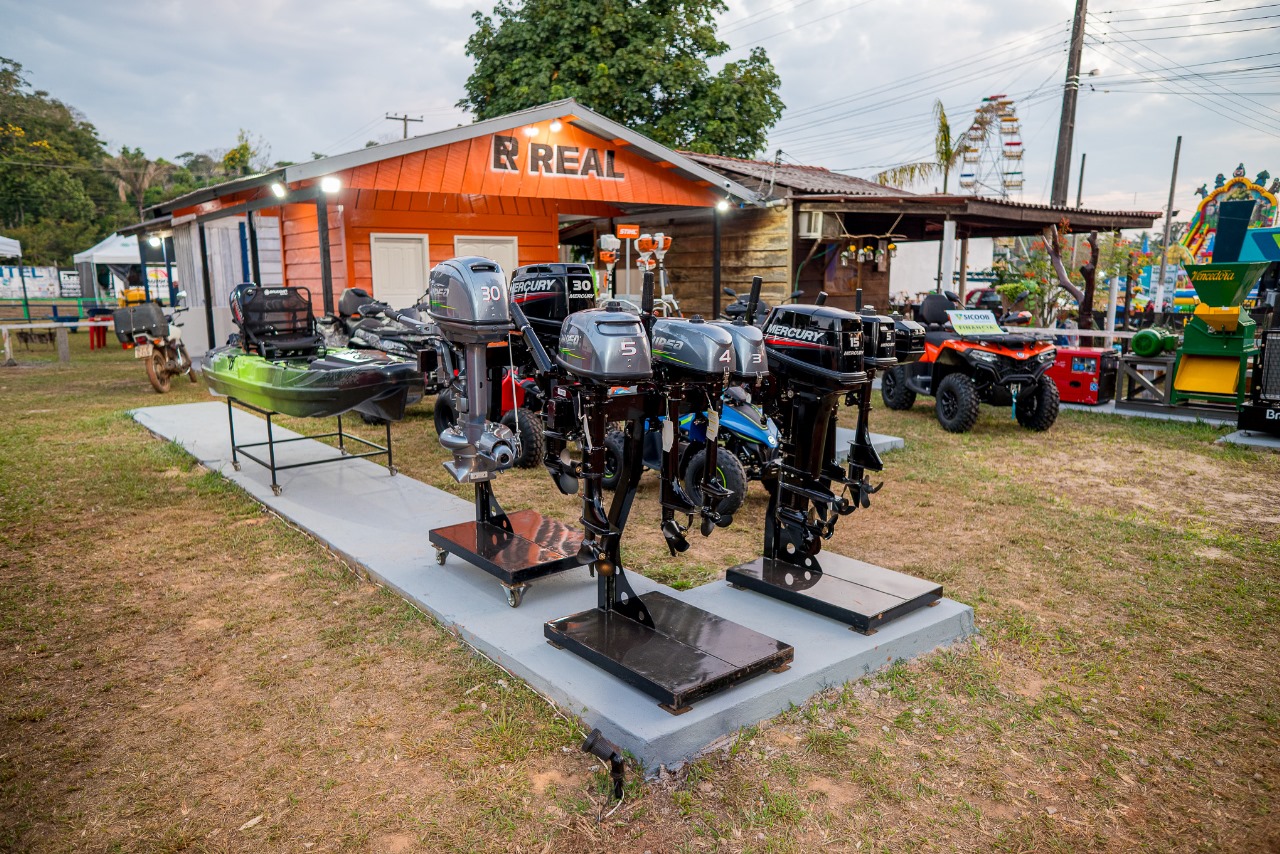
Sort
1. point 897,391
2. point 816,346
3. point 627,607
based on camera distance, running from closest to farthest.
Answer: point 627,607 < point 816,346 < point 897,391

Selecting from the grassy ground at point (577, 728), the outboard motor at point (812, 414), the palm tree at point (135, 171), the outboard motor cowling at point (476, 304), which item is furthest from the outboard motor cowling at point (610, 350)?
the palm tree at point (135, 171)

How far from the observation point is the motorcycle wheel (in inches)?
408

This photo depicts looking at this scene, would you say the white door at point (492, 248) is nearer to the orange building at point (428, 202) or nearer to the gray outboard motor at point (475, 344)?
the orange building at point (428, 202)

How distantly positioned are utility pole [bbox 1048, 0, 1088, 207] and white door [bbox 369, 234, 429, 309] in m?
10.3

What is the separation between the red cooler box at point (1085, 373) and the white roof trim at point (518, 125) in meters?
4.50

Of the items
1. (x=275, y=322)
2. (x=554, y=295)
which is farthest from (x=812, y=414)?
(x=275, y=322)

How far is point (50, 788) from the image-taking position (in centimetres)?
249

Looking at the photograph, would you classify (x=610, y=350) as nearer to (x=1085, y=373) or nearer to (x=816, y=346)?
(x=816, y=346)

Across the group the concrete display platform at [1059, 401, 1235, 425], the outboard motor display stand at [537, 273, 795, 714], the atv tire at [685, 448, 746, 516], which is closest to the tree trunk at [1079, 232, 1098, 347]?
the concrete display platform at [1059, 401, 1235, 425]

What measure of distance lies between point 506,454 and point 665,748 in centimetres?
Answer: 159

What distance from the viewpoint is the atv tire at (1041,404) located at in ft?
25.7

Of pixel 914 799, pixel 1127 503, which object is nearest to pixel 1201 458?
pixel 1127 503

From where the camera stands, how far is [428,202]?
1170 centimetres

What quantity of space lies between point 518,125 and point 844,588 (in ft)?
25.5
